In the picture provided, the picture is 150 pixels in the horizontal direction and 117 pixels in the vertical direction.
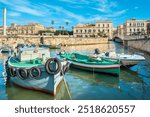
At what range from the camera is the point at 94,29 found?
136625mm

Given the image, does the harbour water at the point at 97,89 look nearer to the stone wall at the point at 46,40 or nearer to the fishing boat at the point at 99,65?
the fishing boat at the point at 99,65

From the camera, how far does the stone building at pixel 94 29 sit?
13262 cm

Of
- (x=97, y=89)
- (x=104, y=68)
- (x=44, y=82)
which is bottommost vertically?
(x=97, y=89)

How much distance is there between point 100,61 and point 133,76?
10.9 ft

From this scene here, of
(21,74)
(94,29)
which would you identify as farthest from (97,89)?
(94,29)

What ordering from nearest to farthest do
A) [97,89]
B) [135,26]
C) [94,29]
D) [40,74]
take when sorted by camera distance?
[40,74], [97,89], [135,26], [94,29]

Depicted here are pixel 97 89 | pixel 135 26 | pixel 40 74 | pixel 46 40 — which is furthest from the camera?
pixel 135 26

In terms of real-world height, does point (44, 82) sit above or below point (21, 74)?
below

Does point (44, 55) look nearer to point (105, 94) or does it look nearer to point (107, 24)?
point (105, 94)

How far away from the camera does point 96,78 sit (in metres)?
21.6

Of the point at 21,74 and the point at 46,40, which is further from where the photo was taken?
the point at 46,40

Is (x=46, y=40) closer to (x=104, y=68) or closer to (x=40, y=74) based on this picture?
(x=104, y=68)

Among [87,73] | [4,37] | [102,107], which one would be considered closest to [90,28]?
[4,37]

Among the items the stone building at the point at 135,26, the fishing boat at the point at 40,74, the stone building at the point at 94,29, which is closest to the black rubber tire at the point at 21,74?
the fishing boat at the point at 40,74
